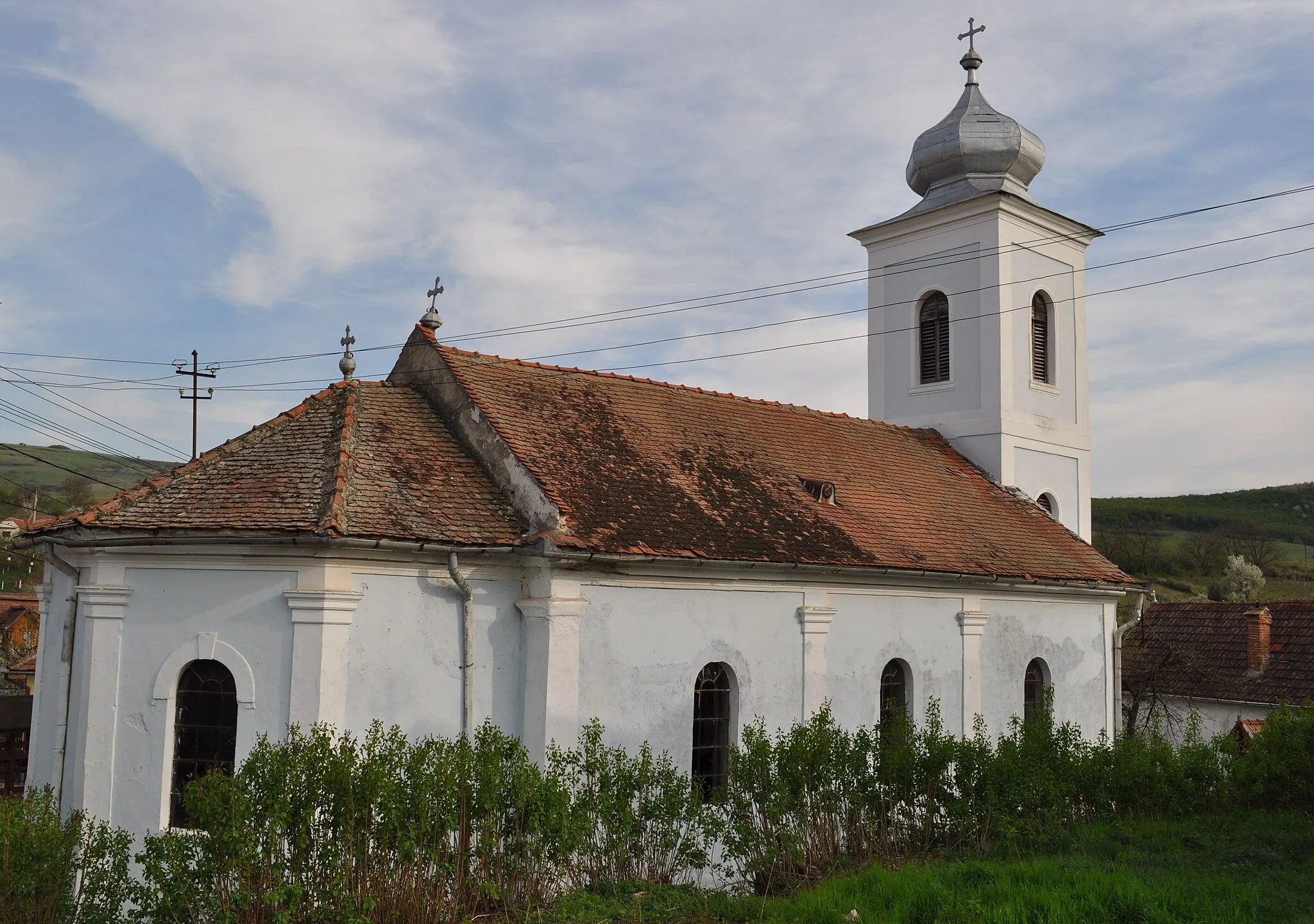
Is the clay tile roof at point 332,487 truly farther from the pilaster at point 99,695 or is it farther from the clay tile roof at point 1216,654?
the clay tile roof at point 1216,654

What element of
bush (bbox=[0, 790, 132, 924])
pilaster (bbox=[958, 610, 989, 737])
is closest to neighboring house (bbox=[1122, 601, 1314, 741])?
pilaster (bbox=[958, 610, 989, 737])

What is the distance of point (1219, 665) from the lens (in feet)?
90.3

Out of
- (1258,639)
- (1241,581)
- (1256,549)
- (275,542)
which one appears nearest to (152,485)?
(275,542)

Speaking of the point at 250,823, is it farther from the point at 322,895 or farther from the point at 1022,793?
the point at 1022,793

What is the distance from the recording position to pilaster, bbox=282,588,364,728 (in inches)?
437

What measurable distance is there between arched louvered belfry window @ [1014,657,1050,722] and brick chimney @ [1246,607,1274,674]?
11.3 metres

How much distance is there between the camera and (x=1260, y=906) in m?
8.45

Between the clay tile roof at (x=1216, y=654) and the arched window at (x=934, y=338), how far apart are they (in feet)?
36.0

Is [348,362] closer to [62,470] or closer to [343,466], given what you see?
[343,466]

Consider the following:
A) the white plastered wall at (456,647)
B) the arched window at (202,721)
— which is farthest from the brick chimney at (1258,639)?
the arched window at (202,721)

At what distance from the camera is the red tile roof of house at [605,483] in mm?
11898

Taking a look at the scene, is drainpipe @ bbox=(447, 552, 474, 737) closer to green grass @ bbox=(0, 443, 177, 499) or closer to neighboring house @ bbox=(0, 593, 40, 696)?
neighboring house @ bbox=(0, 593, 40, 696)

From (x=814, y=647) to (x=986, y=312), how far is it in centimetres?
1009

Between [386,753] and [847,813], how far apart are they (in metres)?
4.72
